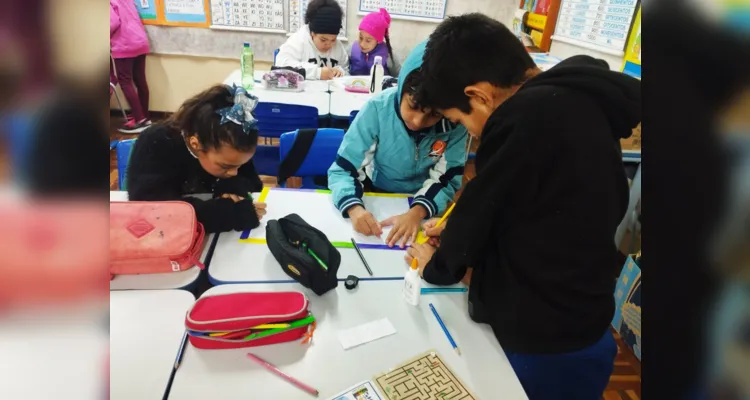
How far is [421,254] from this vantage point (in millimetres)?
1192

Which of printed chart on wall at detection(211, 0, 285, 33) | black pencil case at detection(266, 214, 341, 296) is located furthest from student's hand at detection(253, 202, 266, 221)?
printed chart on wall at detection(211, 0, 285, 33)

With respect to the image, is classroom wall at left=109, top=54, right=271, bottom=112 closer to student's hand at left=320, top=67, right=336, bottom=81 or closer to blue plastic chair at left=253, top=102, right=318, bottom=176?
student's hand at left=320, top=67, right=336, bottom=81

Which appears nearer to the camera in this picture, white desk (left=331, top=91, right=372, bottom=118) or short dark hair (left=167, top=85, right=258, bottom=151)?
short dark hair (left=167, top=85, right=258, bottom=151)

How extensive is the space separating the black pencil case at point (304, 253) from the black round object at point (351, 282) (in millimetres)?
31

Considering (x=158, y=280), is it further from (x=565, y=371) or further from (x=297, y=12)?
(x=297, y=12)

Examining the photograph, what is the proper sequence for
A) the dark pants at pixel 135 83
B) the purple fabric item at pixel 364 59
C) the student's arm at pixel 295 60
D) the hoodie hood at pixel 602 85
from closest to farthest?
the hoodie hood at pixel 602 85, the student's arm at pixel 295 60, the purple fabric item at pixel 364 59, the dark pants at pixel 135 83

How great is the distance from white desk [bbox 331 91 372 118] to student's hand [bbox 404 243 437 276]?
1438mm

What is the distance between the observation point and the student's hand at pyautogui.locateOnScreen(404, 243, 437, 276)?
116cm

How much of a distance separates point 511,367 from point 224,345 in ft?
1.98

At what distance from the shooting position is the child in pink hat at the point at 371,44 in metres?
3.50

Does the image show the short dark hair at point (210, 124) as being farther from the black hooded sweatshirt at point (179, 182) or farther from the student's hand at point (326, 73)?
the student's hand at point (326, 73)

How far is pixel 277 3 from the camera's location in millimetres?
4035

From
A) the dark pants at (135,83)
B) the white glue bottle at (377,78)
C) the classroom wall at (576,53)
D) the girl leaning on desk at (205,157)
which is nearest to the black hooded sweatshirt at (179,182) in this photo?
the girl leaning on desk at (205,157)

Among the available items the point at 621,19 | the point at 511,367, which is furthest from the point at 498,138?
the point at 621,19
